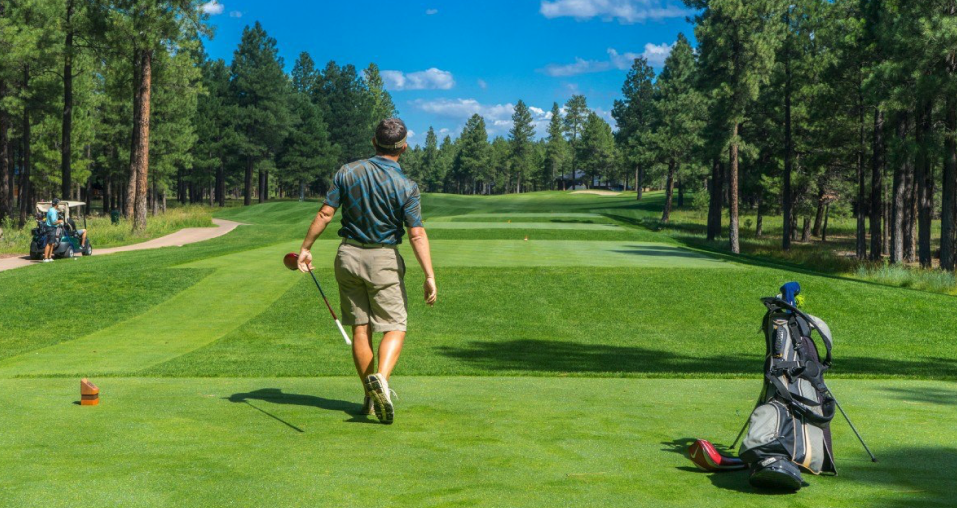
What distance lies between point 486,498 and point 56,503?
7.56 ft

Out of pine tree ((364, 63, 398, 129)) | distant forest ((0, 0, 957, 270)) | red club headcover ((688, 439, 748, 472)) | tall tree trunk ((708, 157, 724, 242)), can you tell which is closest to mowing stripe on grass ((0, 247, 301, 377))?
red club headcover ((688, 439, 748, 472))

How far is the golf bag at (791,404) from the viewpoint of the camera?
5.11 meters

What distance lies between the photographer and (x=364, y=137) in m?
114

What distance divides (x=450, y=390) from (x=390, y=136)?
2929mm

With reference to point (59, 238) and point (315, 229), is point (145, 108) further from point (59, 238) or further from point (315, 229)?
point (315, 229)

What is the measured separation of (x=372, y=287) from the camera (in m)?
6.79

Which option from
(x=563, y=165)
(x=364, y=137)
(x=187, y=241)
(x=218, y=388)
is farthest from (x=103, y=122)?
(x=563, y=165)

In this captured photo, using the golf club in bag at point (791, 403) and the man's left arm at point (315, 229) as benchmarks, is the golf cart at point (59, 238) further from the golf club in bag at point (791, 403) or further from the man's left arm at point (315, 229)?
the golf club in bag at point (791, 403)

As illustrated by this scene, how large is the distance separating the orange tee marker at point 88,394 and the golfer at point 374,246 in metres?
2.23

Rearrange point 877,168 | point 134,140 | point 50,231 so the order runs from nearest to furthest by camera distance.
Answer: point 50,231
point 877,168
point 134,140

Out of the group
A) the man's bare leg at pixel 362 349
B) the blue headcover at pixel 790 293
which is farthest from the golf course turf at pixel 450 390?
the blue headcover at pixel 790 293

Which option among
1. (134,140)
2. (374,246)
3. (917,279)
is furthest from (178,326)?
(134,140)

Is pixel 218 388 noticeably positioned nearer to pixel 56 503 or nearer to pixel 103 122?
pixel 56 503

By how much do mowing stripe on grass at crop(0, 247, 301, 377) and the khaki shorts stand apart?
5605 mm
